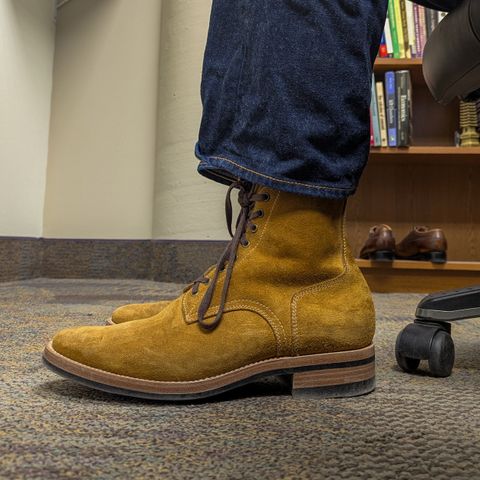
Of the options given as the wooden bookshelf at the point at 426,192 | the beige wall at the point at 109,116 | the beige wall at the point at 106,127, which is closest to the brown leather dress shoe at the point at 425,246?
the wooden bookshelf at the point at 426,192

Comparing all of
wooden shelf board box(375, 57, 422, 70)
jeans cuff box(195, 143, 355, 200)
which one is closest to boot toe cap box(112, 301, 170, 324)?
jeans cuff box(195, 143, 355, 200)

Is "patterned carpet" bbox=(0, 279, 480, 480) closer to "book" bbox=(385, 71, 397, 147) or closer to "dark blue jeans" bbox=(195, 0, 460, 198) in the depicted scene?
"dark blue jeans" bbox=(195, 0, 460, 198)

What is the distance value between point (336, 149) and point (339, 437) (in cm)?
26

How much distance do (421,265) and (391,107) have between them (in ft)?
1.82

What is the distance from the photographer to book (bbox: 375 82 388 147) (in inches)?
72.0

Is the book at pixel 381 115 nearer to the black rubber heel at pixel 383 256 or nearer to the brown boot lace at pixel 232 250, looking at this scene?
the black rubber heel at pixel 383 256

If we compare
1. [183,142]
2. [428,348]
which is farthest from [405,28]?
[428,348]

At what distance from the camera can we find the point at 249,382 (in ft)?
1.67

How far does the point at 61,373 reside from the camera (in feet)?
1.60

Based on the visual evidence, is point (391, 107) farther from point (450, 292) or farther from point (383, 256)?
point (450, 292)

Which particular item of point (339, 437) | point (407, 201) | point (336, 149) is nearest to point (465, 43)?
point (336, 149)

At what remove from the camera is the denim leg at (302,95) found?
492mm

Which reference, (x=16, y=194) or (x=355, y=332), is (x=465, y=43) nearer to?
(x=355, y=332)

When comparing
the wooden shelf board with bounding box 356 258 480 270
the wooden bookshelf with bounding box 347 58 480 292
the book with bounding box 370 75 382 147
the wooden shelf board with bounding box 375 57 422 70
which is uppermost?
the wooden shelf board with bounding box 375 57 422 70
